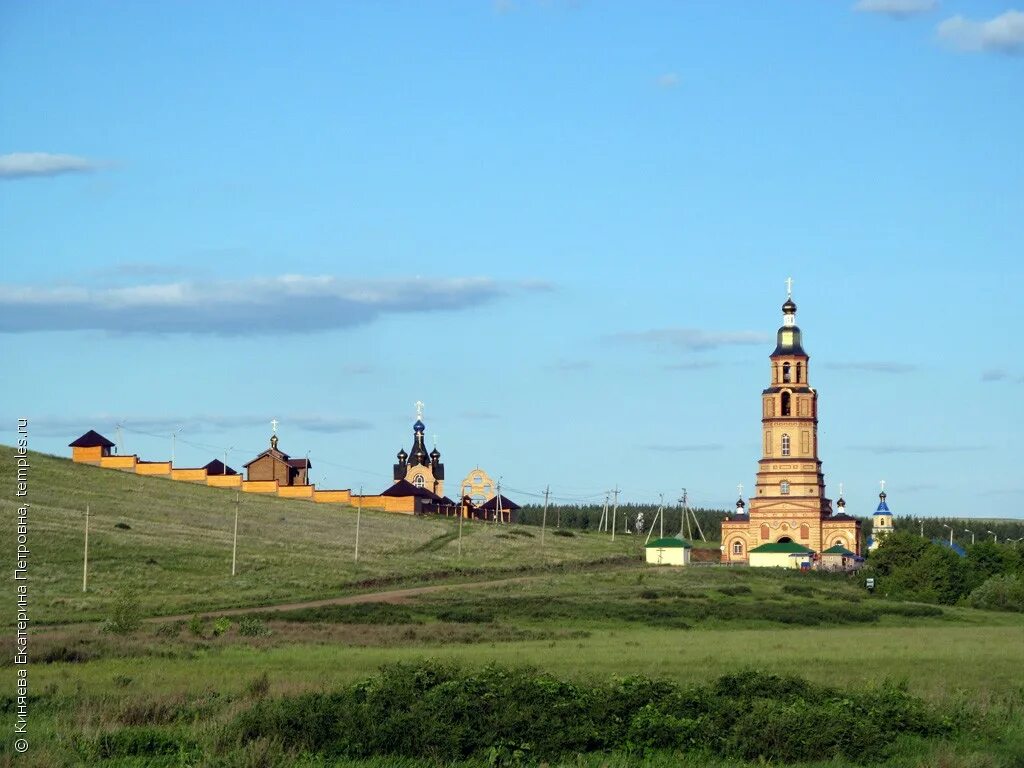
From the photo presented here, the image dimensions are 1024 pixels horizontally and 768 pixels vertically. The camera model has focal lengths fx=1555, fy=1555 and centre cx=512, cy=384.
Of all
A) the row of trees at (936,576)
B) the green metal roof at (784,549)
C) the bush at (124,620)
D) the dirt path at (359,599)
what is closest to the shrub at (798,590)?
the row of trees at (936,576)

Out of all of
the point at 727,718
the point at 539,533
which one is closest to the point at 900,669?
the point at 727,718

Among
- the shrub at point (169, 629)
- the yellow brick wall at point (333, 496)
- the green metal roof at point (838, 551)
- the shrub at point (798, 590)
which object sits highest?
the yellow brick wall at point (333, 496)

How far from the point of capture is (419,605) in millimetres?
55781

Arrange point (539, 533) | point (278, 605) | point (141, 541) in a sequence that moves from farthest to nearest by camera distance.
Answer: point (539, 533)
point (141, 541)
point (278, 605)

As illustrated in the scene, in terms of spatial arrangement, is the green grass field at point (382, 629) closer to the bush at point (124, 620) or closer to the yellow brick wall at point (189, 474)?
the bush at point (124, 620)

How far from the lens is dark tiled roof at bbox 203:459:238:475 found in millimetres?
122875

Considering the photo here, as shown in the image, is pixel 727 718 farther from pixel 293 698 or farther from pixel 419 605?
pixel 419 605

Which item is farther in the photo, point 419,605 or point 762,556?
point 762,556

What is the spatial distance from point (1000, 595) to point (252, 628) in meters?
45.0

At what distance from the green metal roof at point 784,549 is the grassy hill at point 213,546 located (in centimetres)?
996

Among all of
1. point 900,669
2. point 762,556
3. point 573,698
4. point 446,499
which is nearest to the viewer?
point 573,698

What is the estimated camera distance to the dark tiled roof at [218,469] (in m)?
123

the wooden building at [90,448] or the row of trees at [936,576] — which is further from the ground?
the wooden building at [90,448]

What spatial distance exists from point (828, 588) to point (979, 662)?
1689 inches
